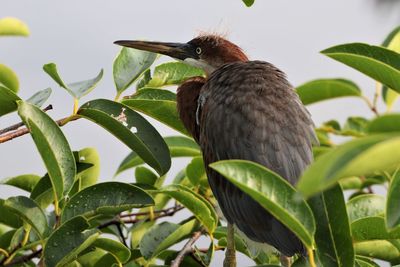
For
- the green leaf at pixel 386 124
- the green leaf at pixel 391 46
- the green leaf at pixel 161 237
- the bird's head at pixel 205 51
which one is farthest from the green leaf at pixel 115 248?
the bird's head at pixel 205 51

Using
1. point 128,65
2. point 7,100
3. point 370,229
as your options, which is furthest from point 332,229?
point 128,65

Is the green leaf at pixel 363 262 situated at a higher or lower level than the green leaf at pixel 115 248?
higher

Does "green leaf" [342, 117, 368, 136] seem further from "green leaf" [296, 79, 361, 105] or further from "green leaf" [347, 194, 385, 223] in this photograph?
"green leaf" [347, 194, 385, 223]

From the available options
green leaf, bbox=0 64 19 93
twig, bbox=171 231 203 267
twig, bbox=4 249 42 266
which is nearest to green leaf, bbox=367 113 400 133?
twig, bbox=171 231 203 267

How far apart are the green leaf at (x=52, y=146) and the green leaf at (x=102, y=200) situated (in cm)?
7

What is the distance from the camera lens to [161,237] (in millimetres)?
2980

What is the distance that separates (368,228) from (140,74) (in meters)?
1.14

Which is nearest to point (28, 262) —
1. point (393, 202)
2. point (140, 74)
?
point (140, 74)

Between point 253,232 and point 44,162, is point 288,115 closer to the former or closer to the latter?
point 253,232

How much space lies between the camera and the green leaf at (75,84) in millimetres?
2699

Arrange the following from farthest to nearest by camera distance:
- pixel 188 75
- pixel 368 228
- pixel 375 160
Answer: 1. pixel 188 75
2. pixel 368 228
3. pixel 375 160

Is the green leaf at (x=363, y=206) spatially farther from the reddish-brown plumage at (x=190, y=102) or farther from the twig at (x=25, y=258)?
the twig at (x=25, y=258)

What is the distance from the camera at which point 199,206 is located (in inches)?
109

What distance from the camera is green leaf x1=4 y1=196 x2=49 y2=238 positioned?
2578 mm
